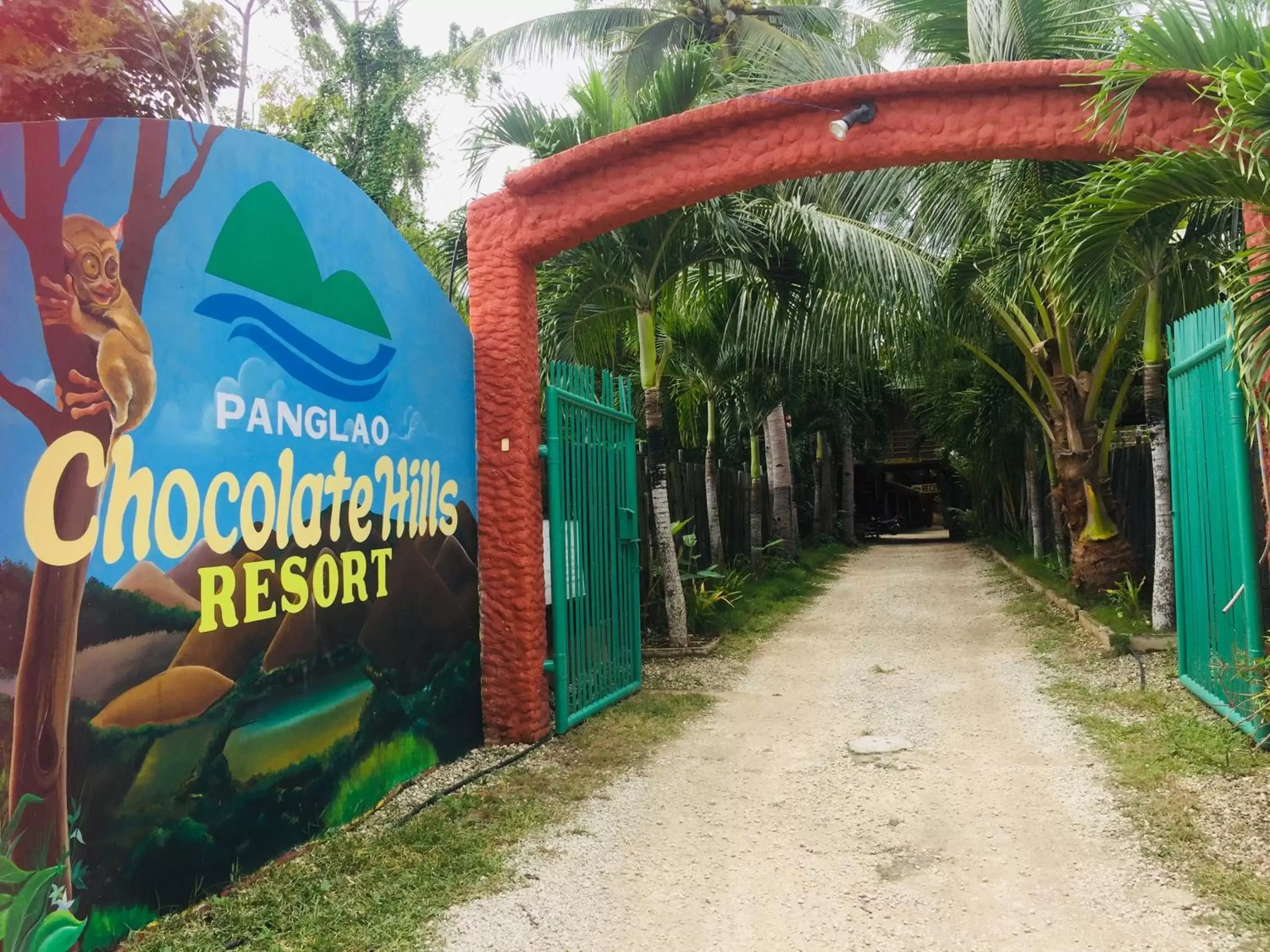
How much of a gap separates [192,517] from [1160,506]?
7.64 m

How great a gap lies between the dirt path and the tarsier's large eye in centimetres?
251

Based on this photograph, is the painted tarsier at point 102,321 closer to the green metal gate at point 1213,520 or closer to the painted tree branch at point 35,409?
the painted tree branch at point 35,409

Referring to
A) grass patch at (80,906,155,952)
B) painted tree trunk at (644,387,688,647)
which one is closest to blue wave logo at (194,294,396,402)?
grass patch at (80,906,155,952)

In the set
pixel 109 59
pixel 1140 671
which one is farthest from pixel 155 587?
pixel 109 59

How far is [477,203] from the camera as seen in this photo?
599cm

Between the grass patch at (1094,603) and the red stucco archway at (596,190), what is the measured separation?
457 centimetres

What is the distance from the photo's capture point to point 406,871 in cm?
389

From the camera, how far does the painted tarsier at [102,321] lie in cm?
309

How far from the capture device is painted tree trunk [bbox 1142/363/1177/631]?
320 inches

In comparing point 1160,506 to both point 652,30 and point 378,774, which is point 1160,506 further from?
point 652,30

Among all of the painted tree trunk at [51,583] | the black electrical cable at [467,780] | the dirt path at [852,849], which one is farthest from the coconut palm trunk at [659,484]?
the painted tree trunk at [51,583]

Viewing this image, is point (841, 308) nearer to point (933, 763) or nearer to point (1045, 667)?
point (1045, 667)

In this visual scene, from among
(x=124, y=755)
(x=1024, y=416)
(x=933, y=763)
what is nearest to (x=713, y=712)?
(x=933, y=763)

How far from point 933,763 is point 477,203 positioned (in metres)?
4.19
